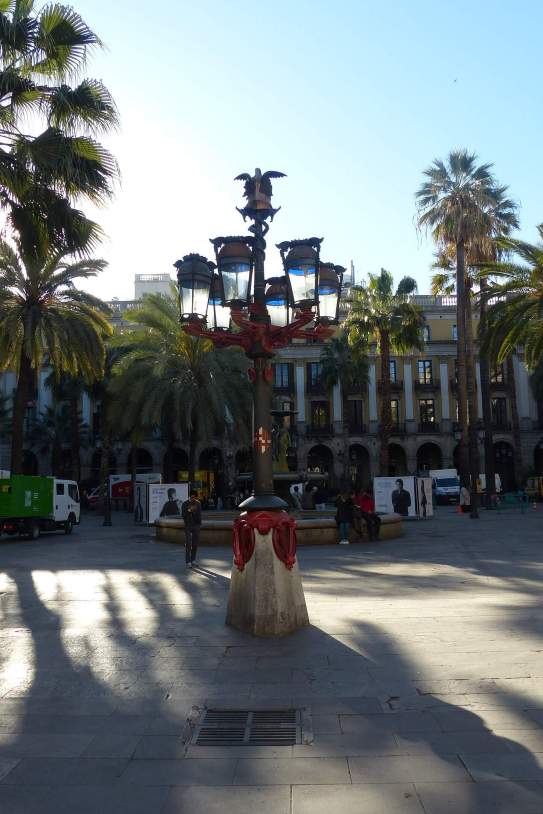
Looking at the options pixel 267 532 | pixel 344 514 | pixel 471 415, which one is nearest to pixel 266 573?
pixel 267 532

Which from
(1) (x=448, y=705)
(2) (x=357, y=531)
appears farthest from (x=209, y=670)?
(2) (x=357, y=531)

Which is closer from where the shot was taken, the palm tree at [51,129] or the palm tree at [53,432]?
the palm tree at [51,129]

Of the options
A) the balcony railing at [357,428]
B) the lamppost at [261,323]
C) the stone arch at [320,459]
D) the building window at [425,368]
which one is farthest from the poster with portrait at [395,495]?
the building window at [425,368]

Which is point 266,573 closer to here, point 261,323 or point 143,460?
point 261,323

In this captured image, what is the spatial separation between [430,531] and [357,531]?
425 cm

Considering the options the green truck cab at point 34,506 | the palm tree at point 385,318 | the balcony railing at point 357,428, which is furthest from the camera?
the balcony railing at point 357,428

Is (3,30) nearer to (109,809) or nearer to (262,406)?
(262,406)

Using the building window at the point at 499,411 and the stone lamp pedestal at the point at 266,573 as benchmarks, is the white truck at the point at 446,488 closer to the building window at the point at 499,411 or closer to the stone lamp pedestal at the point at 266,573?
the building window at the point at 499,411

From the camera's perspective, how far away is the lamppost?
7.30 m

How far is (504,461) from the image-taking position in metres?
51.0

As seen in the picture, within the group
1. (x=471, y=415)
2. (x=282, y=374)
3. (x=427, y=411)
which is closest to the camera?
(x=471, y=415)

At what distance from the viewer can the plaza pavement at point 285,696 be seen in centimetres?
374

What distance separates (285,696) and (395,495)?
2137cm

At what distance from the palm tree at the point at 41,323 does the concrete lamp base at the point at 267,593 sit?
16.2m
